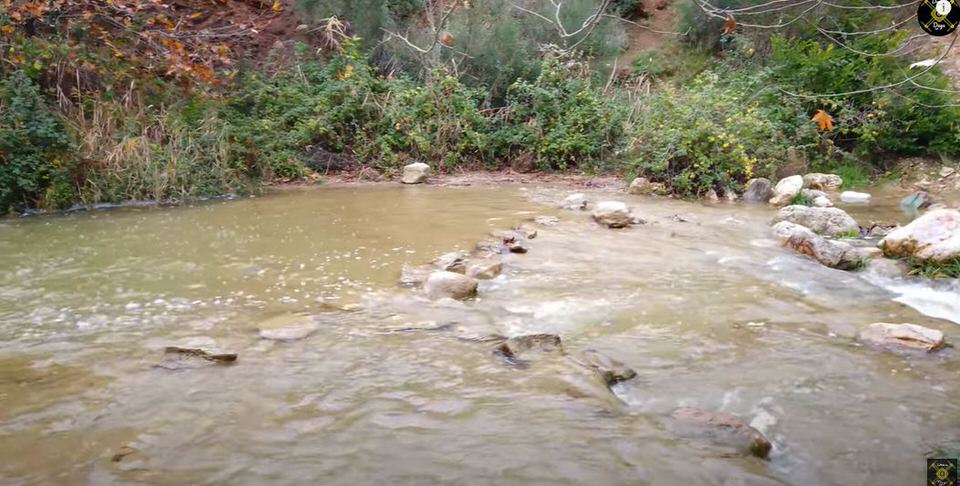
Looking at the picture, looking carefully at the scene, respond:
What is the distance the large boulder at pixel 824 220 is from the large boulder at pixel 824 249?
1.92 ft

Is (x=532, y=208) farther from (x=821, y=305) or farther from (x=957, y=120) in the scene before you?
(x=957, y=120)

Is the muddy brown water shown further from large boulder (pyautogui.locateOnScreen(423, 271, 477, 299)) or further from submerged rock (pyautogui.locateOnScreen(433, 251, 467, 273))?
submerged rock (pyautogui.locateOnScreen(433, 251, 467, 273))

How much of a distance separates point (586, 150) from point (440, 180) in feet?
7.39

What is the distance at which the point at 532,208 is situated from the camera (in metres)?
7.84

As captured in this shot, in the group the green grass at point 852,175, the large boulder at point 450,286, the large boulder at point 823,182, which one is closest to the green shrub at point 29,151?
the large boulder at point 450,286

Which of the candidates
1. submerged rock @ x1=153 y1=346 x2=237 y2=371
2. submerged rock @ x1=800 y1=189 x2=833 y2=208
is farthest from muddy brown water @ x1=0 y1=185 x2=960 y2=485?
submerged rock @ x1=800 y1=189 x2=833 y2=208

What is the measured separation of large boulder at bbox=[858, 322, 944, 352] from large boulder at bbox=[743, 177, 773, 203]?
4862mm

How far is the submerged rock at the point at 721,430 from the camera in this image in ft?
8.74

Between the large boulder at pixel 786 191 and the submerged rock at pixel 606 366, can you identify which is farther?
the large boulder at pixel 786 191

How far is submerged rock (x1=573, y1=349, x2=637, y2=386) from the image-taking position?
329 centimetres

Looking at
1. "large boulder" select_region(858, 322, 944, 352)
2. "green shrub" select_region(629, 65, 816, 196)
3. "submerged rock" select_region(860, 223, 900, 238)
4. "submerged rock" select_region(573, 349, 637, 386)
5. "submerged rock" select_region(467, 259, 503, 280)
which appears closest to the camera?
"submerged rock" select_region(573, 349, 637, 386)

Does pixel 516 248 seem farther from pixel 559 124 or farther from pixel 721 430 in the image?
pixel 559 124

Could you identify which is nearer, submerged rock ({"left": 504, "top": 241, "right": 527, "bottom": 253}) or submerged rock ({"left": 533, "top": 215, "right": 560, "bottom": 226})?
submerged rock ({"left": 504, "top": 241, "right": 527, "bottom": 253})

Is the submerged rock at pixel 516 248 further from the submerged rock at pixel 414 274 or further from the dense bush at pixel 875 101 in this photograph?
the dense bush at pixel 875 101
